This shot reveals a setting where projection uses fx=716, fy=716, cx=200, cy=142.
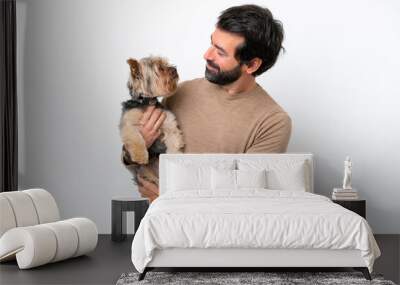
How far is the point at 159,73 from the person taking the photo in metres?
7.15

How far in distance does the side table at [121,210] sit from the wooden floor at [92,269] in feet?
0.96

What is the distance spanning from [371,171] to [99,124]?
282 cm

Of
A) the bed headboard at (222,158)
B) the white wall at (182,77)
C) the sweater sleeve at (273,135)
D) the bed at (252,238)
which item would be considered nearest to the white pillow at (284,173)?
the bed headboard at (222,158)

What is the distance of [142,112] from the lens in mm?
7176

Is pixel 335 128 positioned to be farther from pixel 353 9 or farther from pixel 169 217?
pixel 169 217

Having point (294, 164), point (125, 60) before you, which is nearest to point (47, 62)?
point (125, 60)

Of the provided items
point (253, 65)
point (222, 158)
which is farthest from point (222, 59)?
point (222, 158)

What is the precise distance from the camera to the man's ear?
7.14 m

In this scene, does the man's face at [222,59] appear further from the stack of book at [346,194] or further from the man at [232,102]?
the stack of book at [346,194]

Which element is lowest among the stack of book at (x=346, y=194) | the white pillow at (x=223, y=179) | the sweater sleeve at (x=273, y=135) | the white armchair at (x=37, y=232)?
the white armchair at (x=37, y=232)

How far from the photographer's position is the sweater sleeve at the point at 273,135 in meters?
7.11

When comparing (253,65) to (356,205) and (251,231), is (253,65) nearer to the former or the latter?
(356,205)

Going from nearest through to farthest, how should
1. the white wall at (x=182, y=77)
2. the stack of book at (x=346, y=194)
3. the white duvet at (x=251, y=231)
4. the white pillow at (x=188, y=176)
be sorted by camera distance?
the white duvet at (x=251, y=231) → the white pillow at (x=188, y=176) → the stack of book at (x=346, y=194) → the white wall at (x=182, y=77)

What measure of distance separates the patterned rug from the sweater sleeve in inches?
81.9
